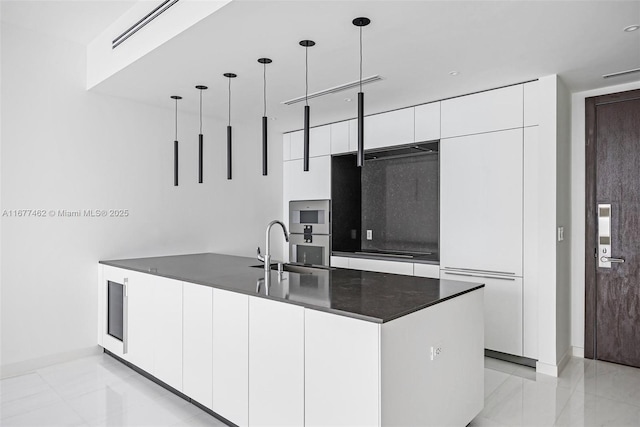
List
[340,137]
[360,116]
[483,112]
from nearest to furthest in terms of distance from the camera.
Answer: [360,116], [483,112], [340,137]

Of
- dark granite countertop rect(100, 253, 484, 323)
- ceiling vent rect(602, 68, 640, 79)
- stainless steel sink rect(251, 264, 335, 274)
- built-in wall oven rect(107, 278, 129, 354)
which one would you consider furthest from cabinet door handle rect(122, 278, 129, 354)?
ceiling vent rect(602, 68, 640, 79)

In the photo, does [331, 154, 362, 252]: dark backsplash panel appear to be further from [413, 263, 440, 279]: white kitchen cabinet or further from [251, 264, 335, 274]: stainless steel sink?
[251, 264, 335, 274]: stainless steel sink

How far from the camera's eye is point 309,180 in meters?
5.25

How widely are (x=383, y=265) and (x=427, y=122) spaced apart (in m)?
1.53

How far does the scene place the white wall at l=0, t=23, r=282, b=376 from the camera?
3.30 metres

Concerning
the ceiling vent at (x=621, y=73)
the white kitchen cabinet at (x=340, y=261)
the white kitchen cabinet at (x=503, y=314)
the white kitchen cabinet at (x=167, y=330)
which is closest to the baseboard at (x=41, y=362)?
the white kitchen cabinet at (x=167, y=330)

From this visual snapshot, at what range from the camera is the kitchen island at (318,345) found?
1.77 m

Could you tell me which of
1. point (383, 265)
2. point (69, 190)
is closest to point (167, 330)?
point (69, 190)

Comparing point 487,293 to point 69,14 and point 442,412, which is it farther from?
point 69,14

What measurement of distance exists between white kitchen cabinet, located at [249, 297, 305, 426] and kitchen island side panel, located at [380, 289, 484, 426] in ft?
1.50

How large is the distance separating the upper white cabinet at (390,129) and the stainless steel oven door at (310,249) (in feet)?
4.19

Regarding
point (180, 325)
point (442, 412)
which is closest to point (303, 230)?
point (180, 325)

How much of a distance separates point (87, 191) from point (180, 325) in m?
1.78

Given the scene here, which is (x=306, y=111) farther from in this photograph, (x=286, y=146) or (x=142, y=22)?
(x=286, y=146)
